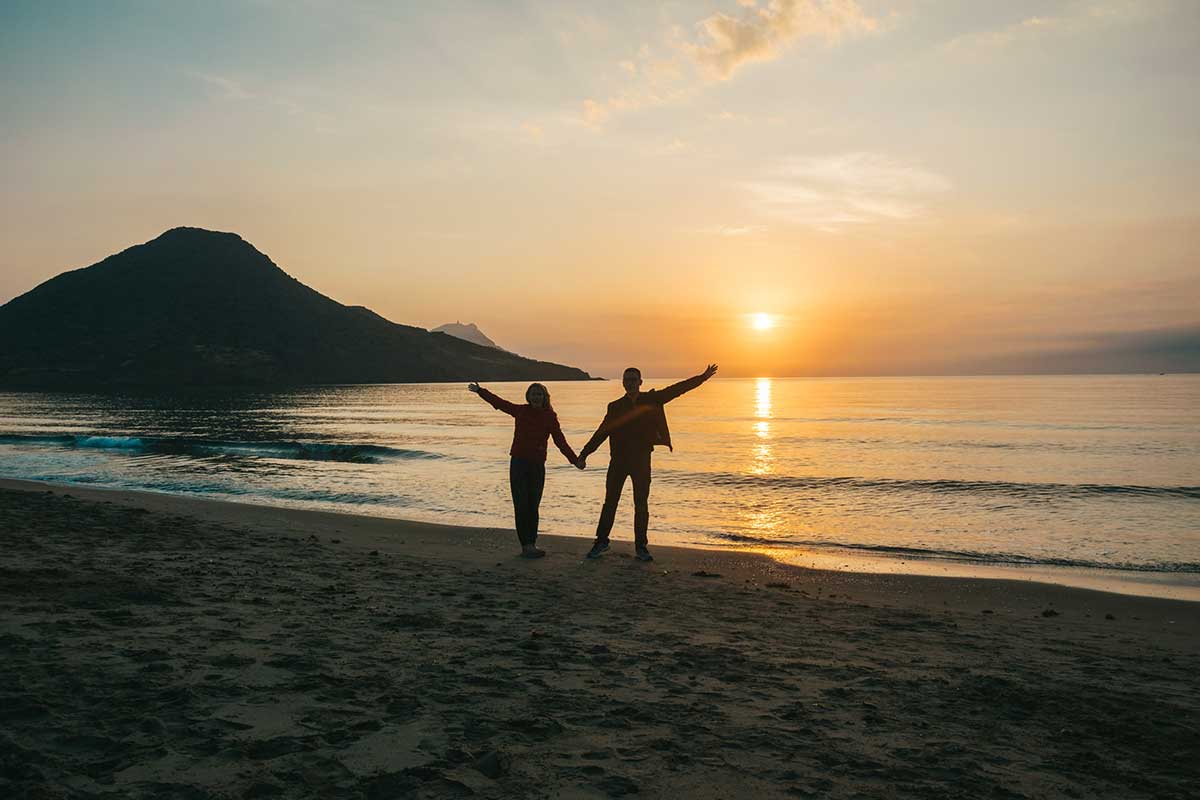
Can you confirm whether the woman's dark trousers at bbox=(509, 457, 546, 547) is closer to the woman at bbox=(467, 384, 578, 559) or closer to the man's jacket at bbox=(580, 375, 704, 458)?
the woman at bbox=(467, 384, 578, 559)

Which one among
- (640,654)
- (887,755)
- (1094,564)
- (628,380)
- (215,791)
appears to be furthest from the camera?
(1094,564)

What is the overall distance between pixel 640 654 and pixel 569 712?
1.43 meters

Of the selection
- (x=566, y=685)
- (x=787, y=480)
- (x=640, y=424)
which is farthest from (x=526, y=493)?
(x=787, y=480)

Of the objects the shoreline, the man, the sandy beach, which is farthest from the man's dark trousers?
the sandy beach

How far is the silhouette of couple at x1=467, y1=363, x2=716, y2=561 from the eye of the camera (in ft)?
34.4

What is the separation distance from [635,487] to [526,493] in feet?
5.34

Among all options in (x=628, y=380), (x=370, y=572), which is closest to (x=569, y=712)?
(x=370, y=572)

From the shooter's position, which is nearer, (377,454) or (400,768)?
(400,768)

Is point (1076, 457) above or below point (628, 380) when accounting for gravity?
below

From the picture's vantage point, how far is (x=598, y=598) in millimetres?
8211

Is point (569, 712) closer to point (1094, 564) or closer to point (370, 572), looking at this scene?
point (370, 572)

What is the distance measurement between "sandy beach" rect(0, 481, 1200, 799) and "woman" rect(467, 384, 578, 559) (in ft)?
5.15

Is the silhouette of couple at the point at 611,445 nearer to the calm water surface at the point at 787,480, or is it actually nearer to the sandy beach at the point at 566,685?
the sandy beach at the point at 566,685

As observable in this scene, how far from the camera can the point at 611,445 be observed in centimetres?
1076
